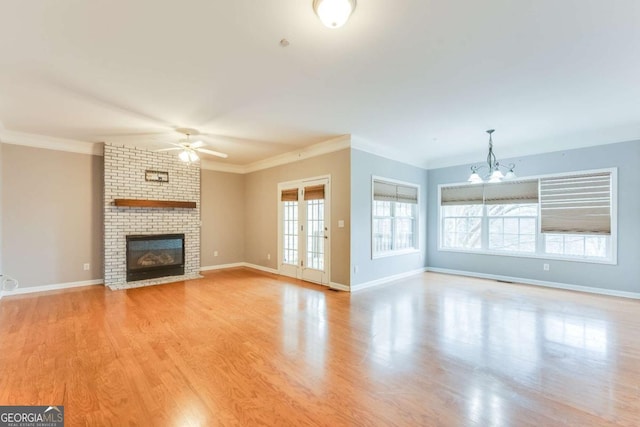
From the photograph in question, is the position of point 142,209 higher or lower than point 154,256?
higher

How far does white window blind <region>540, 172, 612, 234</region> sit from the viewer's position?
493cm

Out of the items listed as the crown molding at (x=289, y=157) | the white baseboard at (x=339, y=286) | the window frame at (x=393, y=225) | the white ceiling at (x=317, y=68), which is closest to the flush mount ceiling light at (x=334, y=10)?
the white ceiling at (x=317, y=68)

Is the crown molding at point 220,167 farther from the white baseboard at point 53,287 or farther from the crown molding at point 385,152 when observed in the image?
the crown molding at point 385,152

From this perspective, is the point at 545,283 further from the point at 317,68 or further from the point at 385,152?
the point at 317,68

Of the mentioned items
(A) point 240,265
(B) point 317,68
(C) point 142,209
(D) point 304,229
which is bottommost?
(A) point 240,265

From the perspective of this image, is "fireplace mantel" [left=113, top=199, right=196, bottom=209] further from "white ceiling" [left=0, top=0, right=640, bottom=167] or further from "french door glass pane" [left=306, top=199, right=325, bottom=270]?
"french door glass pane" [left=306, top=199, right=325, bottom=270]

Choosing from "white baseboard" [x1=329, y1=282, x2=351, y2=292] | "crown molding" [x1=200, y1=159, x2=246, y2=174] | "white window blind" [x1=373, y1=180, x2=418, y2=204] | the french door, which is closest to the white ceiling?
"white window blind" [x1=373, y1=180, x2=418, y2=204]

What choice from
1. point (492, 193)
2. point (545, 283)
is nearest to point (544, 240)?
point (545, 283)

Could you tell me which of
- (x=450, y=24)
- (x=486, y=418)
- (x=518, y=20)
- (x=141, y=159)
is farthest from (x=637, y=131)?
(x=141, y=159)

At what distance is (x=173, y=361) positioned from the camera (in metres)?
2.57

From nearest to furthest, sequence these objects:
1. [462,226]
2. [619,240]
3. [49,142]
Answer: [619,240] → [49,142] → [462,226]

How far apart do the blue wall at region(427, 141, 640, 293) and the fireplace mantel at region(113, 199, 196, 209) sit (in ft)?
→ 21.5

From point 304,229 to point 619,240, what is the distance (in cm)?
566

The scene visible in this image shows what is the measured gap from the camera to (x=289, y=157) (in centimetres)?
624
